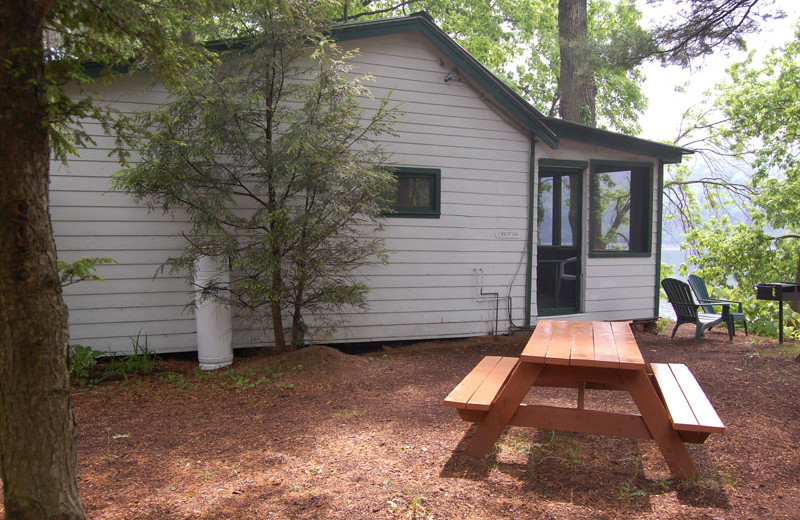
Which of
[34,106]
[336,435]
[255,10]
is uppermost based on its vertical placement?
[255,10]

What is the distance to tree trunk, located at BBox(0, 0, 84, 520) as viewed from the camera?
204cm

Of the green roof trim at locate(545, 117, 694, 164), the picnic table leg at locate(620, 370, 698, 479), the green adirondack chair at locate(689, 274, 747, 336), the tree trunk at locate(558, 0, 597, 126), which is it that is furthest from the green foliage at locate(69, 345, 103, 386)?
the tree trunk at locate(558, 0, 597, 126)

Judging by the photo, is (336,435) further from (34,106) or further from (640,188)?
(640,188)

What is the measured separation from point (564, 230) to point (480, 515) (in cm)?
627

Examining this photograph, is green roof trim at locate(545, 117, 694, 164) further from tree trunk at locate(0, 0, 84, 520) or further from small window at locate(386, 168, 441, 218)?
tree trunk at locate(0, 0, 84, 520)

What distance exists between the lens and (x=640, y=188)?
8688 millimetres

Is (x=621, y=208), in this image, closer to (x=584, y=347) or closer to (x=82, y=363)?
(x=584, y=347)

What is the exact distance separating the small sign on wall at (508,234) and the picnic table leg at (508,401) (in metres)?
4.39

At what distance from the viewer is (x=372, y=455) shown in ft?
11.7

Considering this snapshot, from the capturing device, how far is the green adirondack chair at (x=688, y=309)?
809 centimetres

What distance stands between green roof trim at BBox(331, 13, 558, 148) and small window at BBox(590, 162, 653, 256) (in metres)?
1.46

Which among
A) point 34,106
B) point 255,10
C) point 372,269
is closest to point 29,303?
point 34,106

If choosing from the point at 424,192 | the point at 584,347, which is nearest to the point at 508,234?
the point at 424,192

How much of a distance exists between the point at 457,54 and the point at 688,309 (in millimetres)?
5075
